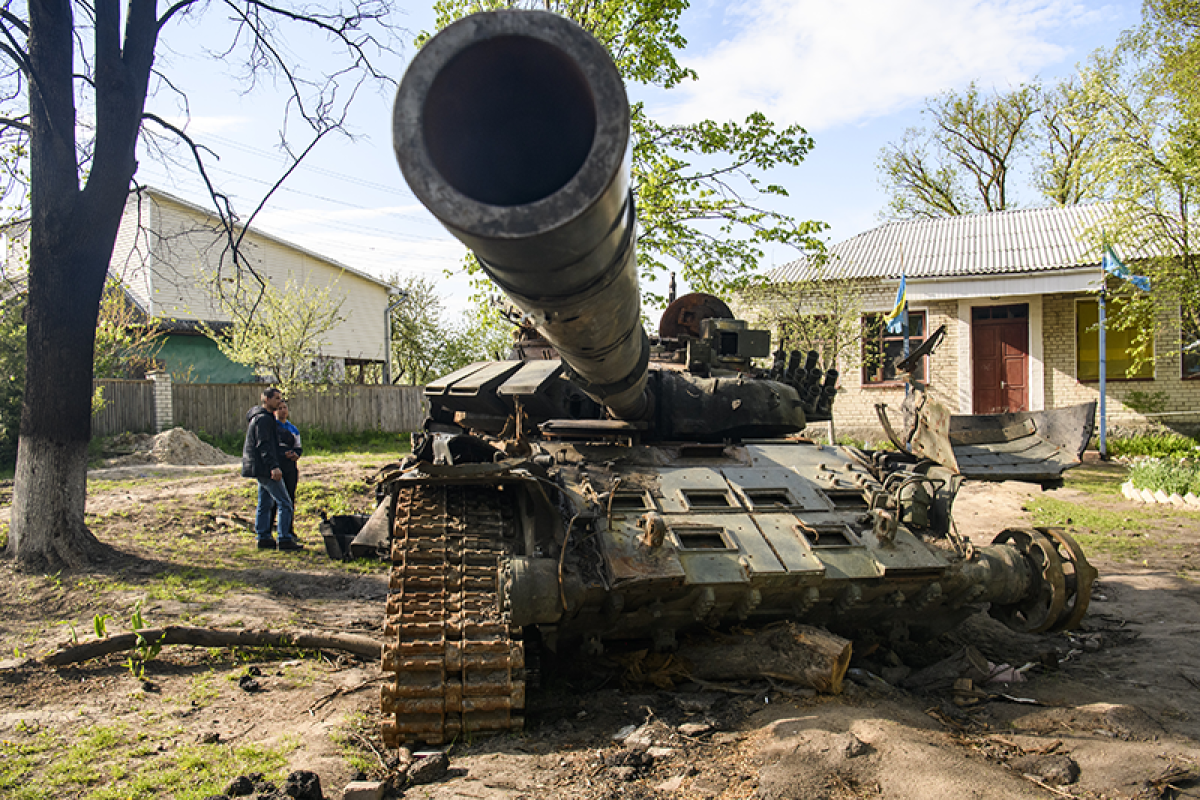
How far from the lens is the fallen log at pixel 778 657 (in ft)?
14.6

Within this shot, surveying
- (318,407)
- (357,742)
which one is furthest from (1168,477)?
(318,407)

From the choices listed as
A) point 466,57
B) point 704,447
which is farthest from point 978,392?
point 466,57

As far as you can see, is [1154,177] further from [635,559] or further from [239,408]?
[239,408]

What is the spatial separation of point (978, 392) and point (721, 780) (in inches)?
732

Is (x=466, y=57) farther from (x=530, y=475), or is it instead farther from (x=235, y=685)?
(x=235, y=685)

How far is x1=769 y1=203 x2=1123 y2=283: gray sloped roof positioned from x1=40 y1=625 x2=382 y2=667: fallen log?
1629cm

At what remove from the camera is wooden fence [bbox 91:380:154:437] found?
17812 millimetres

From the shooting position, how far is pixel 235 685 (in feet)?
16.3

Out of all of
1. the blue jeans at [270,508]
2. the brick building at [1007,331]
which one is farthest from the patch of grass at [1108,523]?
the blue jeans at [270,508]

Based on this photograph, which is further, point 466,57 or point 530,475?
point 530,475

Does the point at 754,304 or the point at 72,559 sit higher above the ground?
the point at 754,304

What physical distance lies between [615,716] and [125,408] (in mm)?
17361

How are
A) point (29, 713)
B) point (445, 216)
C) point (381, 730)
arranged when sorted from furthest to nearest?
point (29, 713) < point (381, 730) < point (445, 216)

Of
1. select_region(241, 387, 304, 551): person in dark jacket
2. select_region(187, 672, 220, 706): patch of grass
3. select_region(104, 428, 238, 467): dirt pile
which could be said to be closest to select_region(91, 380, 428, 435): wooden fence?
select_region(104, 428, 238, 467): dirt pile
